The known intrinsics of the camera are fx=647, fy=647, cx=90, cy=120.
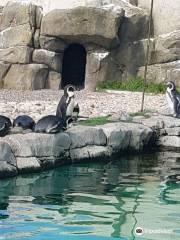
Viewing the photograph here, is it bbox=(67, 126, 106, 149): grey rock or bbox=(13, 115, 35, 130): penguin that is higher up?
bbox=(13, 115, 35, 130): penguin

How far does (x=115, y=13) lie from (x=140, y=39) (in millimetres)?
1276

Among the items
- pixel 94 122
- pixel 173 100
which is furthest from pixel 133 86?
pixel 94 122

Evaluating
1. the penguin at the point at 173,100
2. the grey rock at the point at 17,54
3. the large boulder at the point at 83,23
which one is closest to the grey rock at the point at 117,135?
the penguin at the point at 173,100

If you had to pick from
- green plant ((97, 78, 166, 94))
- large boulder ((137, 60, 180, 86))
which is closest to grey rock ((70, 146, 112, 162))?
green plant ((97, 78, 166, 94))

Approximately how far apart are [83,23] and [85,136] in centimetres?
732

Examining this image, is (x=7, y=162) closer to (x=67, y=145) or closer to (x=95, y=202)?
(x=67, y=145)

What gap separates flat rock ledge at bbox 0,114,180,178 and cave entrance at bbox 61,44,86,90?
300 inches

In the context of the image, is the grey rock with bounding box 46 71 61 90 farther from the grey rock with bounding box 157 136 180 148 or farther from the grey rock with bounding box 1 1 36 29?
→ the grey rock with bounding box 157 136 180 148

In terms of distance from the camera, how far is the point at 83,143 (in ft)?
29.4

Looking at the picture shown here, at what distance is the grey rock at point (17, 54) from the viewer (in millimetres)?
16172

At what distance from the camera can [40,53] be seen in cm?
1633

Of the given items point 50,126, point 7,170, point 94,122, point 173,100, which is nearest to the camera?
point 7,170

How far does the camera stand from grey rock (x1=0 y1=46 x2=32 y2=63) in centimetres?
1617

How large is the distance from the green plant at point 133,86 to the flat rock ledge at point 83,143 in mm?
5007
